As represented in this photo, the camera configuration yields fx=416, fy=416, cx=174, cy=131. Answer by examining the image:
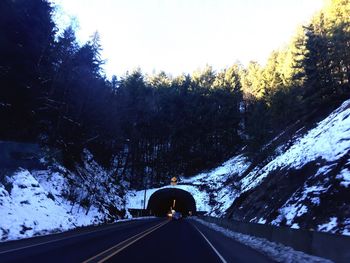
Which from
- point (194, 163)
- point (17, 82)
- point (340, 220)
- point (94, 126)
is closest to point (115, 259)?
point (340, 220)

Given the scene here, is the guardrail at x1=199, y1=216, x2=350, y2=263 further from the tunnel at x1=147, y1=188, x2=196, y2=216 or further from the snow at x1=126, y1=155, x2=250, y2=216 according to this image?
the tunnel at x1=147, y1=188, x2=196, y2=216

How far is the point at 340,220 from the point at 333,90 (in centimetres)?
3528

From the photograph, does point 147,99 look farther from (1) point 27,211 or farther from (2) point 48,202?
(1) point 27,211

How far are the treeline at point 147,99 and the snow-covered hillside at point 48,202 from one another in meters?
3.65

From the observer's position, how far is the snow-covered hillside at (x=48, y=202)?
68.6 feet

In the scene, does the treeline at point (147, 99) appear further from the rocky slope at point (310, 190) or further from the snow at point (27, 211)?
the rocky slope at point (310, 190)

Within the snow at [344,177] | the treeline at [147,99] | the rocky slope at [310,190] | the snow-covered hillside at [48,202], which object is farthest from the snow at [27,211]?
the snow at [344,177]

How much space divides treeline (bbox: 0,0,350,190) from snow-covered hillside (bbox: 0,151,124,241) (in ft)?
12.0

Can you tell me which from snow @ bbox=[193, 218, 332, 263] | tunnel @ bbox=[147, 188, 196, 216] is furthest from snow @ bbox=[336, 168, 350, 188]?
tunnel @ bbox=[147, 188, 196, 216]

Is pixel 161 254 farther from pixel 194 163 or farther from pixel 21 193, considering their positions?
pixel 194 163

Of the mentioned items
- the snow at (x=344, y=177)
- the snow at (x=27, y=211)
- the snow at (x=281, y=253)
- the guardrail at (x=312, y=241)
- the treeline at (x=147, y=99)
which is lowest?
the snow at (x=281, y=253)

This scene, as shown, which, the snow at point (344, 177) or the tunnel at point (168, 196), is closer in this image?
the snow at point (344, 177)

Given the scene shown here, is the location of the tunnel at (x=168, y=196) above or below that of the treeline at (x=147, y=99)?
below

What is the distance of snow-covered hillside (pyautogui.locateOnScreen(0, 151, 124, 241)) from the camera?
20.9 m
